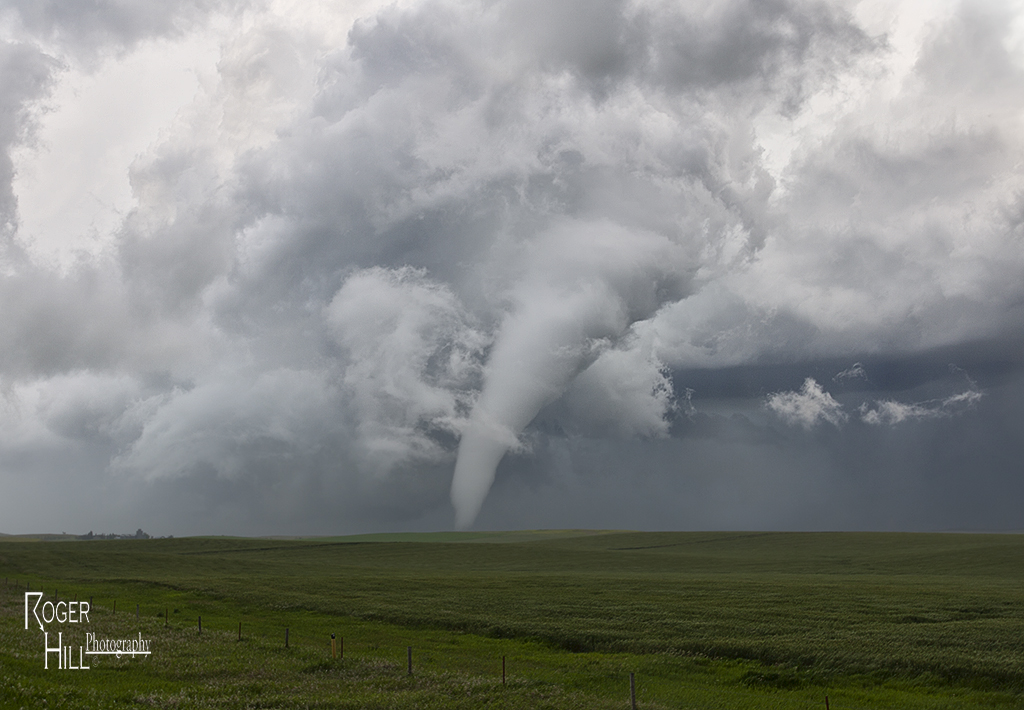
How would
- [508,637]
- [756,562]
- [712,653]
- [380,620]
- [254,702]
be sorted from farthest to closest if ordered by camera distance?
[756,562], [380,620], [508,637], [712,653], [254,702]

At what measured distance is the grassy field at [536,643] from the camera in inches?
991

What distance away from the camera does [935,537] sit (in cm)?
14275

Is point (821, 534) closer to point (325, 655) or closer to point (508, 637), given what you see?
point (508, 637)

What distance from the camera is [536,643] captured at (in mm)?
36938

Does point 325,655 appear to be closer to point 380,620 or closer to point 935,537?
point 380,620

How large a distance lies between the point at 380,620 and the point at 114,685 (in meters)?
21.0

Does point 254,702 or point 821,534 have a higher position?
point 254,702

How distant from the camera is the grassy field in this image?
2517 cm

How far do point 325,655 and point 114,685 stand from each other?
8963 millimetres

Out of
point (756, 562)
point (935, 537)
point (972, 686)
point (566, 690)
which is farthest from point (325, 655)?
point (935, 537)

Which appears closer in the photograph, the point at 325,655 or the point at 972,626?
the point at 325,655

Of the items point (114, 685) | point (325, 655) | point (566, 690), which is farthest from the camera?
point (325, 655)

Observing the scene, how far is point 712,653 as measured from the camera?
3369 cm

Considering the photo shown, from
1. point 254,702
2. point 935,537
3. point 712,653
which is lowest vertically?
point 935,537
